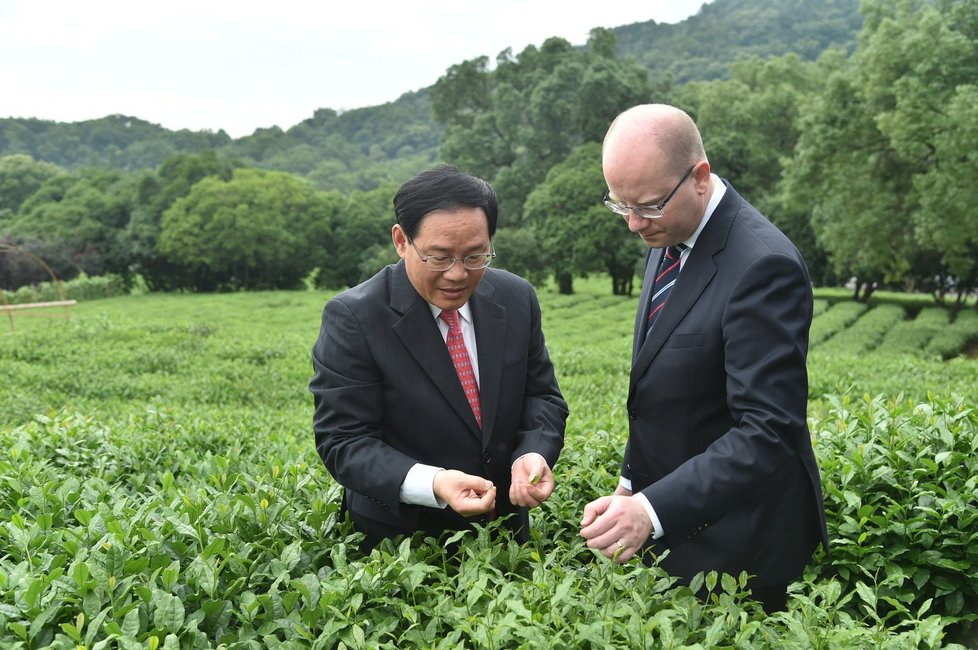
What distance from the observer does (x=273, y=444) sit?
5277mm

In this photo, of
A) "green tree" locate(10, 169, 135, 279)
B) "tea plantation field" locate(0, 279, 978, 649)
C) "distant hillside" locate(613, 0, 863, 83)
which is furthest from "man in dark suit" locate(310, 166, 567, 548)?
"distant hillside" locate(613, 0, 863, 83)

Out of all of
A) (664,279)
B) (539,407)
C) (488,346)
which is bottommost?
(539,407)

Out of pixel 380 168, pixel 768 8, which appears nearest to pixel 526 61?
pixel 380 168

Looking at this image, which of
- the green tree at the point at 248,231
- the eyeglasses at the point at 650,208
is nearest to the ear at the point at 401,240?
the eyeglasses at the point at 650,208

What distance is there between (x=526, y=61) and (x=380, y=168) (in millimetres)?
40638

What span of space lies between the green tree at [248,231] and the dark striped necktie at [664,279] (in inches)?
1691

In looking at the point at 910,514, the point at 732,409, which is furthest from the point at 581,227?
the point at 732,409

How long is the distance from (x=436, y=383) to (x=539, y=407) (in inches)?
17.1

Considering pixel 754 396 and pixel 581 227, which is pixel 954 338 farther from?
pixel 754 396

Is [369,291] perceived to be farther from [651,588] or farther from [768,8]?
[768,8]

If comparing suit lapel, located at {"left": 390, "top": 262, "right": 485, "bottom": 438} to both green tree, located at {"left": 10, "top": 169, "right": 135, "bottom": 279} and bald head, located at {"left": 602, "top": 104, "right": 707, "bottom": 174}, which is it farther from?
green tree, located at {"left": 10, "top": 169, "right": 135, "bottom": 279}

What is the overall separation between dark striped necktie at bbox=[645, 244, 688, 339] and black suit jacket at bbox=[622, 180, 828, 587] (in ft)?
0.25

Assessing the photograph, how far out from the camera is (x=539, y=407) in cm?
286

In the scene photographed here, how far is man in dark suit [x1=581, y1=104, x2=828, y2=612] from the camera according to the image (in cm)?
225
